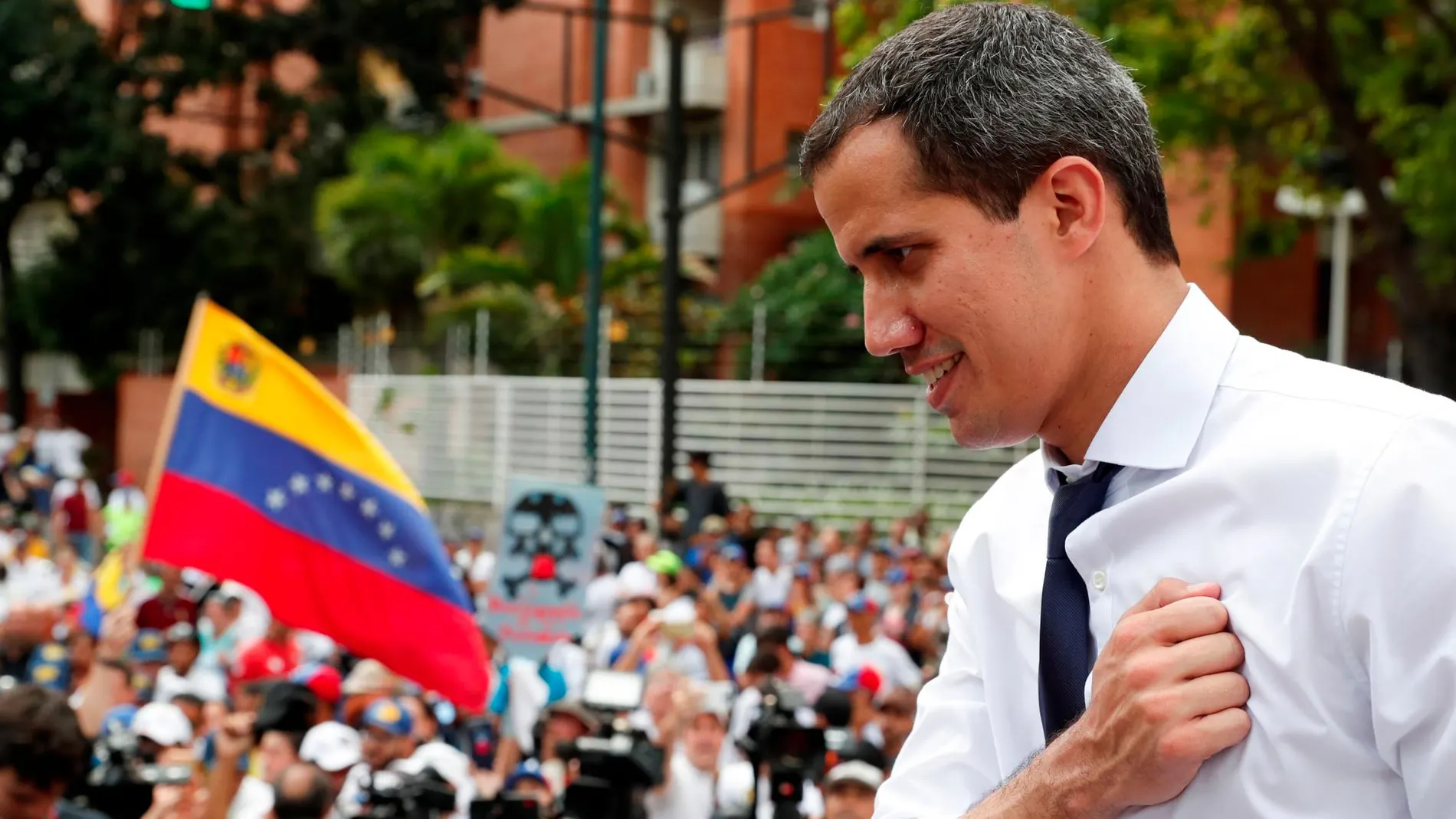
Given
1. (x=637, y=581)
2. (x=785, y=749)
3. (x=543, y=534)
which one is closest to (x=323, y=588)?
(x=543, y=534)

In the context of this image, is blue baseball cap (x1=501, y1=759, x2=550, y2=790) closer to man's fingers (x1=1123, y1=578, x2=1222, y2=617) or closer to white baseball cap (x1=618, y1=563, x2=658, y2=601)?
white baseball cap (x1=618, y1=563, x2=658, y2=601)

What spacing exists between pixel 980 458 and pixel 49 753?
587 inches

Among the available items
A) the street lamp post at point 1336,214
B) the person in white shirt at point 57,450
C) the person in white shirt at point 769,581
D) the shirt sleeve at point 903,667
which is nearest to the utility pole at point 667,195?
the person in white shirt at point 769,581

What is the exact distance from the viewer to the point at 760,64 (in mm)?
27562

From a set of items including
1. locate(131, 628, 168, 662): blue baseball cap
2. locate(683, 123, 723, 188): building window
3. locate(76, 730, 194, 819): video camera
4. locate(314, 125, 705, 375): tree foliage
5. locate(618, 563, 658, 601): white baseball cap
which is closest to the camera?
locate(76, 730, 194, 819): video camera

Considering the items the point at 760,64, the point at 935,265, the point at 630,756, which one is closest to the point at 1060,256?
the point at 935,265

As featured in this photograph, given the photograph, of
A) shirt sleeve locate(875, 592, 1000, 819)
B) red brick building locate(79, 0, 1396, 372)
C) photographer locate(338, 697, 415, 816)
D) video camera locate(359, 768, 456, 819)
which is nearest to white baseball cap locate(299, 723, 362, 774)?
photographer locate(338, 697, 415, 816)

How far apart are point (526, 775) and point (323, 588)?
58.1 inches

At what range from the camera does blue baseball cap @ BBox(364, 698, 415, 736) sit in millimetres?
7785

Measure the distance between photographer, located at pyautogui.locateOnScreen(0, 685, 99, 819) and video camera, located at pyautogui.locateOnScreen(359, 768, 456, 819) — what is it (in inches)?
59.8

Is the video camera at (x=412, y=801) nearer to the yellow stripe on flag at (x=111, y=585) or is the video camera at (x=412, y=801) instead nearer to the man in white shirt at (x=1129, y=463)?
the yellow stripe on flag at (x=111, y=585)

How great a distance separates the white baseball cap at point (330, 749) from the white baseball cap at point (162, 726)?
0.71m

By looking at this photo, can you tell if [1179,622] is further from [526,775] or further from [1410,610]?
[526,775]

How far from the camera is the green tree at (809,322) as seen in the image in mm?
21344
